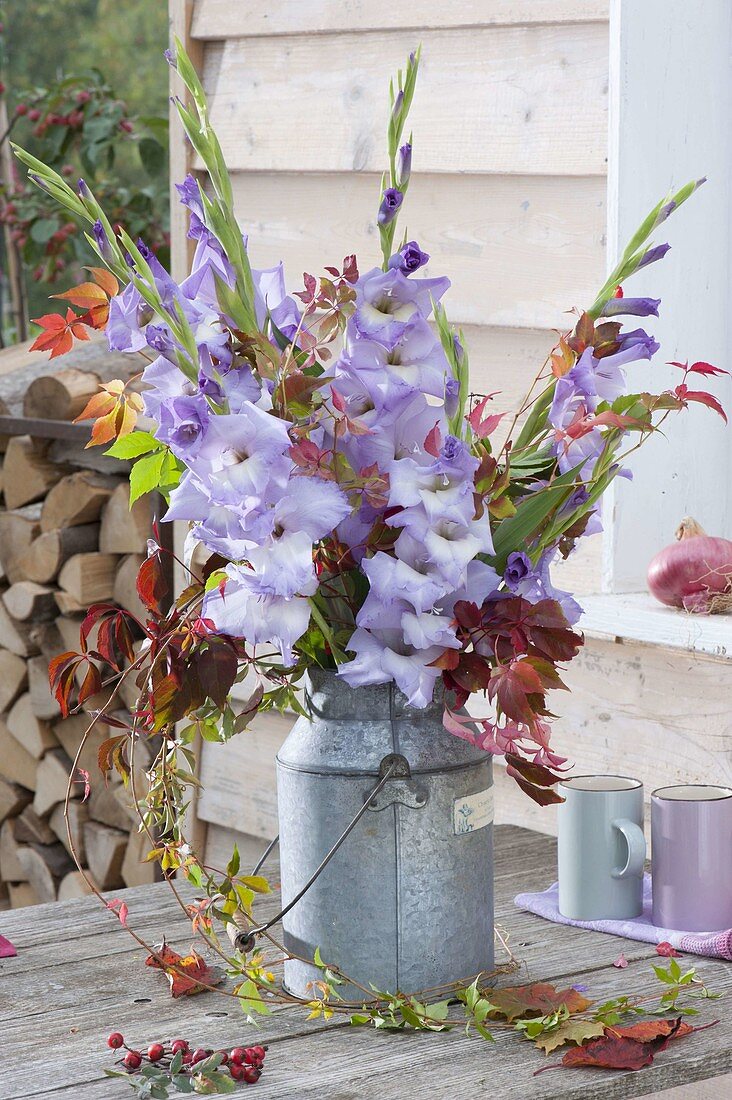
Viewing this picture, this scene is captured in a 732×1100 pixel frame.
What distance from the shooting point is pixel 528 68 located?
1702 millimetres

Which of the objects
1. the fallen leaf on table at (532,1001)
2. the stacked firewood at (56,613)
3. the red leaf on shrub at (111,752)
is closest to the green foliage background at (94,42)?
the stacked firewood at (56,613)

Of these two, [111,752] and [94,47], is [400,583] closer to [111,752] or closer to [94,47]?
[111,752]

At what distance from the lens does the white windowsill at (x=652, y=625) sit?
146 centimetres

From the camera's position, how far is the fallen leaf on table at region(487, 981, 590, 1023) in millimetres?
991

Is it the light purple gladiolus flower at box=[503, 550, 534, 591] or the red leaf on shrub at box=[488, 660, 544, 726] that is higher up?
the light purple gladiolus flower at box=[503, 550, 534, 591]

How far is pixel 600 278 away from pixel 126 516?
3.58 ft

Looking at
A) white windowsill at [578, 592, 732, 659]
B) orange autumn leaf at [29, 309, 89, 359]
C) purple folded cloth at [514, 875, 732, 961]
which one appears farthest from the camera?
white windowsill at [578, 592, 732, 659]

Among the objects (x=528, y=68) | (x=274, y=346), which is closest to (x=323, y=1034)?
(x=274, y=346)

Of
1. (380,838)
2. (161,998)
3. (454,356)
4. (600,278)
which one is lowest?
(161,998)

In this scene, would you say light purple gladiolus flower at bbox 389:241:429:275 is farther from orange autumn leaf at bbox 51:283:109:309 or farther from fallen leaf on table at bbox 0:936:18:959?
fallen leaf on table at bbox 0:936:18:959

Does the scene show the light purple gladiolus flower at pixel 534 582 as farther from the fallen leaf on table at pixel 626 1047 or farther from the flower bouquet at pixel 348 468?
the fallen leaf on table at pixel 626 1047

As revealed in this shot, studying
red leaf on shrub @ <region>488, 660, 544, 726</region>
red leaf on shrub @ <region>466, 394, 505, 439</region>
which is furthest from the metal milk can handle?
red leaf on shrub @ <region>466, 394, 505, 439</region>

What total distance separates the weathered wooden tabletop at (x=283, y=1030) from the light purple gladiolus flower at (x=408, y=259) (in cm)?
49

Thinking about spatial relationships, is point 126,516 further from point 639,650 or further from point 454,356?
point 454,356
